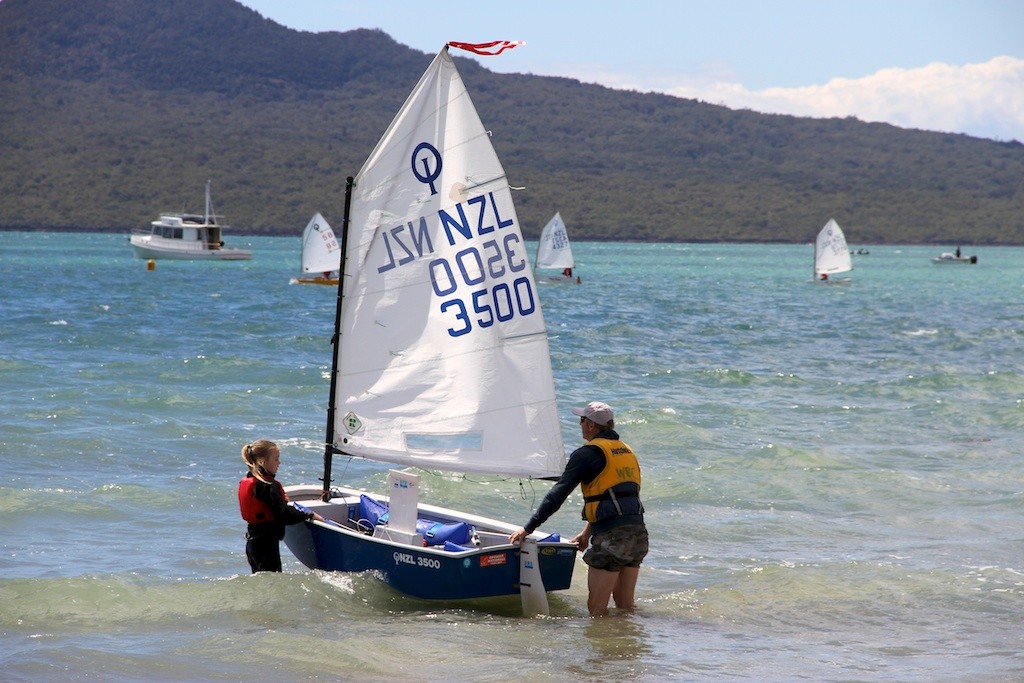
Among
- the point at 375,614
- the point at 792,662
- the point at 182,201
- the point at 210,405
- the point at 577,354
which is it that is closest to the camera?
the point at 792,662

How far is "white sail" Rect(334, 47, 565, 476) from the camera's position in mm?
8359

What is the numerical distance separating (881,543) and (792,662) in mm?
3809

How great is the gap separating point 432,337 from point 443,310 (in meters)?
0.20

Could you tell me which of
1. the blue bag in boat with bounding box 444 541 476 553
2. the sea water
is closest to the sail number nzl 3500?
the blue bag in boat with bounding box 444 541 476 553

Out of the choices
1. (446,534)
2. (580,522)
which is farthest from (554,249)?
(446,534)

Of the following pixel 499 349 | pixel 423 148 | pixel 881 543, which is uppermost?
pixel 423 148

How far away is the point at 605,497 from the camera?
768 centimetres

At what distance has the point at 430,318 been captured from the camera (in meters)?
8.55

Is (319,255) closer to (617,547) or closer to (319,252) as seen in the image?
(319,252)

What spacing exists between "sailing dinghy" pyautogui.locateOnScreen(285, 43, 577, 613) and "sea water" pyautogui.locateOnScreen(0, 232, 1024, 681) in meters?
0.45

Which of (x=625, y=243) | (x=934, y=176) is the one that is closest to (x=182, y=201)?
(x=625, y=243)

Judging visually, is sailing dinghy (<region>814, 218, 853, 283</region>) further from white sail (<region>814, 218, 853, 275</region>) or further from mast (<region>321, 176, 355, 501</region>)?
mast (<region>321, 176, 355, 501</region>)

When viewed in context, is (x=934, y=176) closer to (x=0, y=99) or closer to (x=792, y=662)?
(x=0, y=99)

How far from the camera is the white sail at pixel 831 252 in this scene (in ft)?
189
